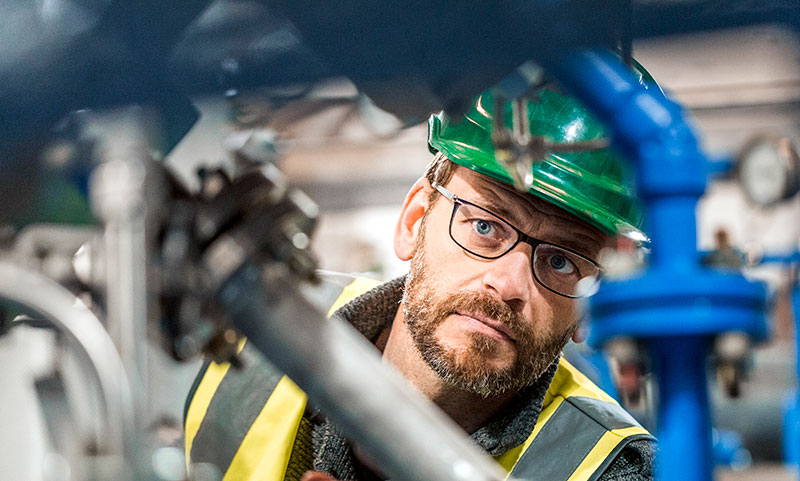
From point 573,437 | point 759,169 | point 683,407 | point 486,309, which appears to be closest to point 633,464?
point 573,437

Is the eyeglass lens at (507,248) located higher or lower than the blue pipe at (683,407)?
lower

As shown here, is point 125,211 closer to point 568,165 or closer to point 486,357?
point 568,165

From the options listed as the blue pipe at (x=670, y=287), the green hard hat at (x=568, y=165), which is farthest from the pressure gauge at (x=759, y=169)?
the blue pipe at (x=670, y=287)

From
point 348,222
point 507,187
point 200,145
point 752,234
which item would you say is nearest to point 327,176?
point 348,222

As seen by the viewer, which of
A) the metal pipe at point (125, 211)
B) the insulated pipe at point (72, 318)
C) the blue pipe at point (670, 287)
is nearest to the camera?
the blue pipe at point (670, 287)

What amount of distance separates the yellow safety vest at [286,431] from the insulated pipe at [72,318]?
715 mm

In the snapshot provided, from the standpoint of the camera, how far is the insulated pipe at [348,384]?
22.1 inches

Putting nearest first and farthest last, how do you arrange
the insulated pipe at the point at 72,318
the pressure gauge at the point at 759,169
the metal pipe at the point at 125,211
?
the metal pipe at the point at 125,211 → the insulated pipe at the point at 72,318 → the pressure gauge at the point at 759,169

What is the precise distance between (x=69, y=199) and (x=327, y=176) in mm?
5438

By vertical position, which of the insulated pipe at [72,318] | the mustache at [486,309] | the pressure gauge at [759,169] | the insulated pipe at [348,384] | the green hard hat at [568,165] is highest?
the insulated pipe at [348,384]

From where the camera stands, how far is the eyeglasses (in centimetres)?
156

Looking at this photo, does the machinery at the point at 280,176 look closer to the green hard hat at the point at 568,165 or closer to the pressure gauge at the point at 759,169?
the green hard hat at the point at 568,165

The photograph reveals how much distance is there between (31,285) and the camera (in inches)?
30.2

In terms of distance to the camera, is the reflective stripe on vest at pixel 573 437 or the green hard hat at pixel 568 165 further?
the reflective stripe on vest at pixel 573 437
